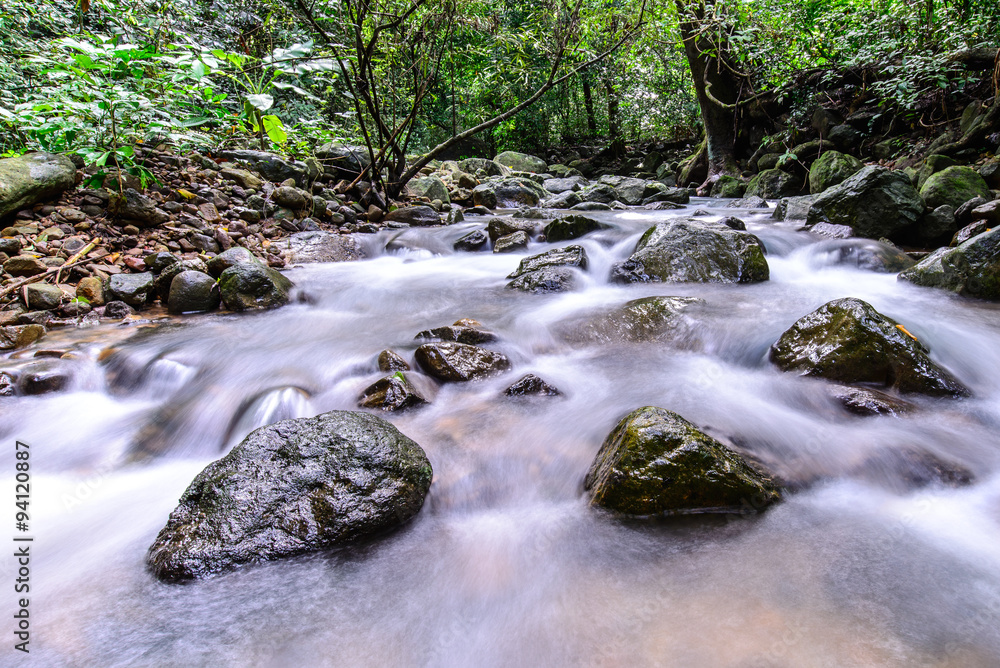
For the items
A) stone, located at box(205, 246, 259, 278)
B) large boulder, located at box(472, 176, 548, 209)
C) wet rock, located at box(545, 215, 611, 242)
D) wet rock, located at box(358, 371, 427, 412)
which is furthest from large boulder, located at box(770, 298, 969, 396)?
large boulder, located at box(472, 176, 548, 209)

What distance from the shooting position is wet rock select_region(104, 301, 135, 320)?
4266 mm

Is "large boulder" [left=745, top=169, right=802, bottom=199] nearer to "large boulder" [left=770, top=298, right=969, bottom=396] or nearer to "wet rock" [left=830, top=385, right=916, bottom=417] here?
"large boulder" [left=770, top=298, right=969, bottom=396]

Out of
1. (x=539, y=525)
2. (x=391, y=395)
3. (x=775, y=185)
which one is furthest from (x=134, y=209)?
(x=775, y=185)

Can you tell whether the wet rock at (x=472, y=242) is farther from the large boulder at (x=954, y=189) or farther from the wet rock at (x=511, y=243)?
the large boulder at (x=954, y=189)

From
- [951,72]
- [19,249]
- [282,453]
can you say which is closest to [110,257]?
[19,249]

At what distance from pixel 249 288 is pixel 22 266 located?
67.0 inches

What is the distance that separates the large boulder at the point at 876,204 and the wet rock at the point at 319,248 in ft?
19.7

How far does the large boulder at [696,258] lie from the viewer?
4.77m

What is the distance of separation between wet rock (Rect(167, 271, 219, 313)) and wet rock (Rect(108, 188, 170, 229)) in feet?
3.49

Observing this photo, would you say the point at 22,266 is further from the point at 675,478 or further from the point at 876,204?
the point at 876,204

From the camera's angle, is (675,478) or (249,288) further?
(249,288)

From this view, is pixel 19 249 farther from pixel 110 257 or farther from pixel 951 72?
pixel 951 72

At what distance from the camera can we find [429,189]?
9.23m

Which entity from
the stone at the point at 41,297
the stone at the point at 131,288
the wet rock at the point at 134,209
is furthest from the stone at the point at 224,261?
the stone at the point at 41,297
